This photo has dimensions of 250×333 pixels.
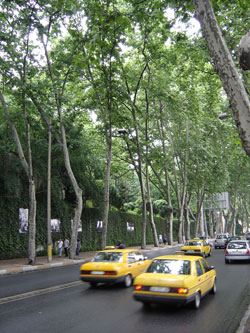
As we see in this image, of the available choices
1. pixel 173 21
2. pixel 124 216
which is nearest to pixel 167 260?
pixel 173 21

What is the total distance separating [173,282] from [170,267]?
843 mm

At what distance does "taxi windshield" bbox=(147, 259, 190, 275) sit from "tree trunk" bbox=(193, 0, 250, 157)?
4.12 m

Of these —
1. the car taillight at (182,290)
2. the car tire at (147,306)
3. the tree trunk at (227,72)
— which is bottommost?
the car tire at (147,306)

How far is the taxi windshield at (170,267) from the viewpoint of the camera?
28.0ft

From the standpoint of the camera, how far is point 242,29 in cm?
1638

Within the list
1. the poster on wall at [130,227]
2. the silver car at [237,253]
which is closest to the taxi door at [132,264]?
the silver car at [237,253]

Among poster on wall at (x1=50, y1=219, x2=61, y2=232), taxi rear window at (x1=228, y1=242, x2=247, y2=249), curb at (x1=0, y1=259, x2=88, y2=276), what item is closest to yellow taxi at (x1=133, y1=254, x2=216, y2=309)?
curb at (x1=0, y1=259, x2=88, y2=276)

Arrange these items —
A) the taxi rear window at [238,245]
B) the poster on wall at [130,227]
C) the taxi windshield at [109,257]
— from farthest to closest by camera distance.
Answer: the poster on wall at [130,227] → the taxi rear window at [238,245] → the taxi windshield at [109,257]

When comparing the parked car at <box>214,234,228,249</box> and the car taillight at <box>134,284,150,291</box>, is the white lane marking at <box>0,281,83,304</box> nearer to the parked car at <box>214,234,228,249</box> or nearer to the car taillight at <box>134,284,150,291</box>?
the car taillight at <box>134,284,150,291</box>

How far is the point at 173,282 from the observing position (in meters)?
7.91

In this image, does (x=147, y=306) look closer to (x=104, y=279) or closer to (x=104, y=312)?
(x=104, y=312)

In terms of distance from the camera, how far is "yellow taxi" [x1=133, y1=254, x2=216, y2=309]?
7777 mm

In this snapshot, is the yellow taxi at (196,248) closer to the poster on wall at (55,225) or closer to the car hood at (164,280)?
the poster on wall at (55,225)

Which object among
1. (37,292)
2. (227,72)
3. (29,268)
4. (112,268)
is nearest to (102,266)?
(112,268)
